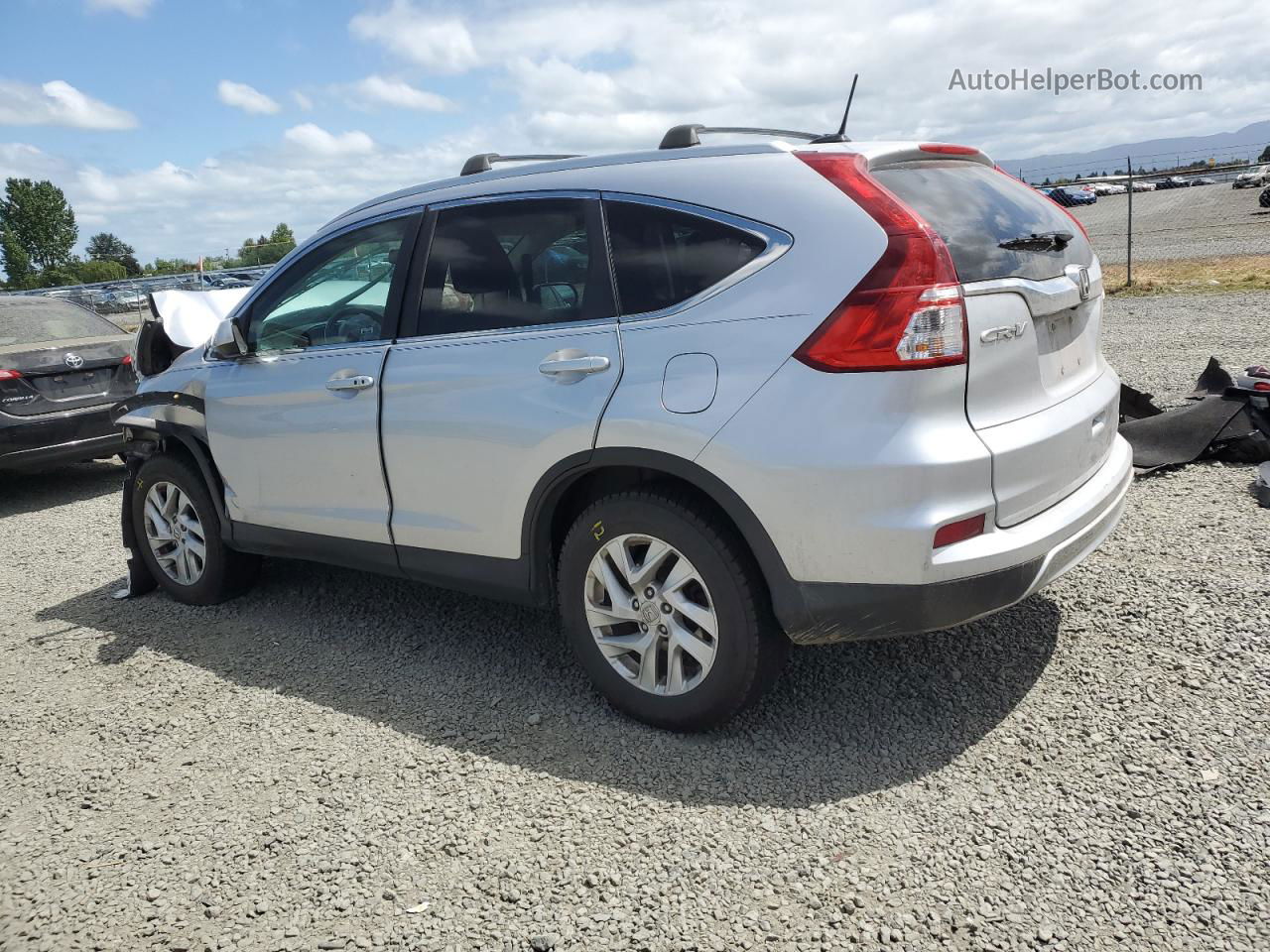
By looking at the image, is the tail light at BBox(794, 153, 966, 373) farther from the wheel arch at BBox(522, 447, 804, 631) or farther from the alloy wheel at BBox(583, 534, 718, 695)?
the alloy wheel at BBox(583, 534, 718, 695)

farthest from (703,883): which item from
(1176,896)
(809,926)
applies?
(1176,896)

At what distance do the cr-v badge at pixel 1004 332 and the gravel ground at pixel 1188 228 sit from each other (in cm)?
1831

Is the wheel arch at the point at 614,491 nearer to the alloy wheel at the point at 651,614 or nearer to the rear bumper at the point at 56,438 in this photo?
the alloy wheel at the point at 651,614

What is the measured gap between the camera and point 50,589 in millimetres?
5727

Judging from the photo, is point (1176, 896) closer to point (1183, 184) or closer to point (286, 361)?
point (286, 361)

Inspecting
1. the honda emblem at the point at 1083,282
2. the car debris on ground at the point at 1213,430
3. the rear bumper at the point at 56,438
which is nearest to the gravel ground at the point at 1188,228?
the car debris on ground at the point at 1213,430

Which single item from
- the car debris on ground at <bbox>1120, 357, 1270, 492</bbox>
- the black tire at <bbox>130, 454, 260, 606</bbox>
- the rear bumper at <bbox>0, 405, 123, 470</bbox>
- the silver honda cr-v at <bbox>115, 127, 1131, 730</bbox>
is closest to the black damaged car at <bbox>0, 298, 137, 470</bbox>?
the rear bumper at <bbox>0, 405, 123, 470</bbox>

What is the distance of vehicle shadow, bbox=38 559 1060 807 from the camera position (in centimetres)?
315

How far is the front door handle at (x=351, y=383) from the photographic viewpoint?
387 cm

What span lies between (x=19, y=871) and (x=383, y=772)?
1097 mm

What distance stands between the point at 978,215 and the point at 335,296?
8.85ft

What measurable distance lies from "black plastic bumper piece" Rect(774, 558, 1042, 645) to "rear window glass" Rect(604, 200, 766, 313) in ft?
3.29

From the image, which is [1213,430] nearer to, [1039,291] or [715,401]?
[1039,291]

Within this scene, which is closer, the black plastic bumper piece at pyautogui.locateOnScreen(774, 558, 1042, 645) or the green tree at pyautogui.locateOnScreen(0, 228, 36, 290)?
the black plastic bumper piece at pyautogui.locateOnScreen(774, 558, 1042, 645)
